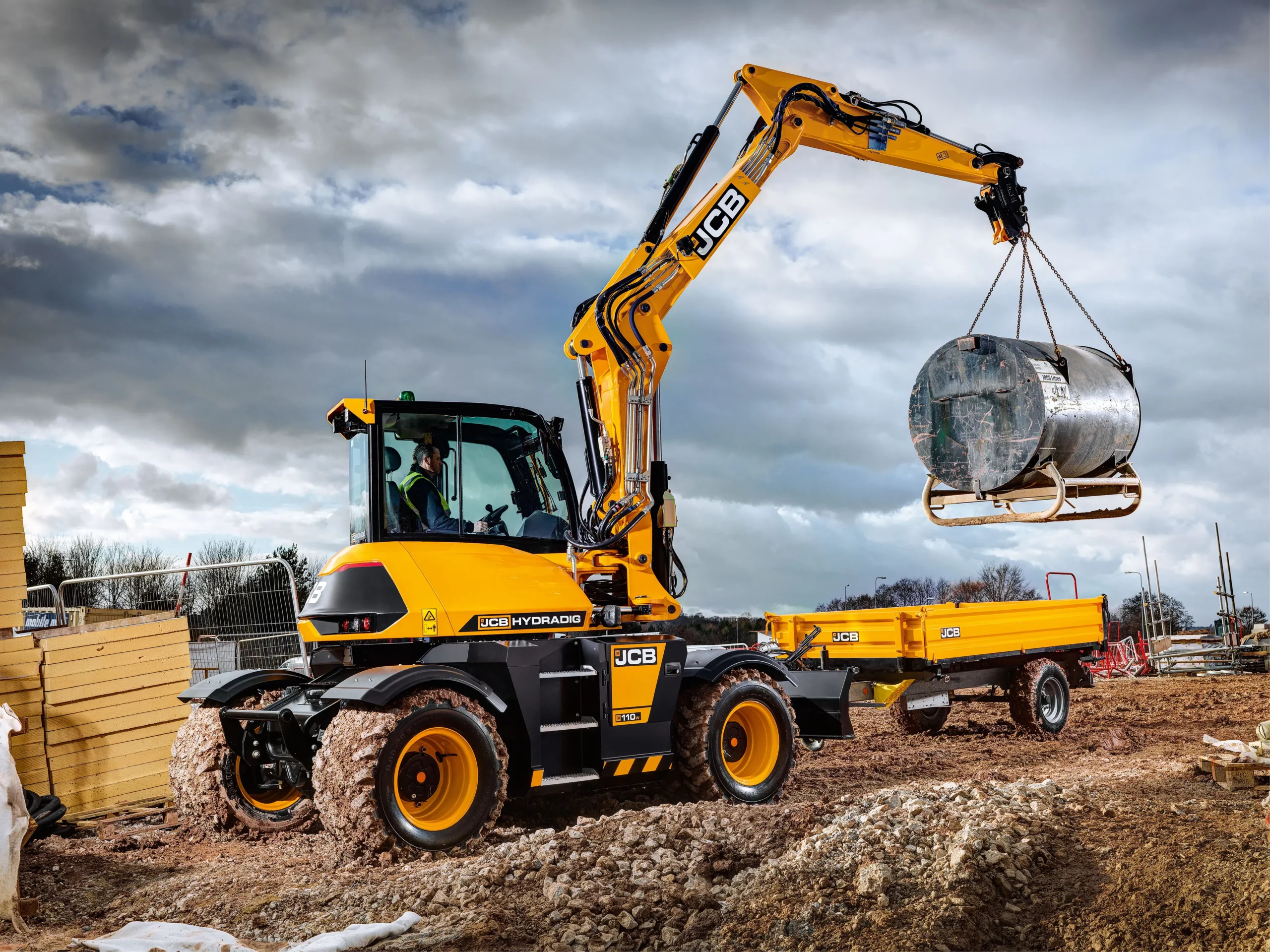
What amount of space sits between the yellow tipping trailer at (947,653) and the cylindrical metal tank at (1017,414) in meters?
2.36

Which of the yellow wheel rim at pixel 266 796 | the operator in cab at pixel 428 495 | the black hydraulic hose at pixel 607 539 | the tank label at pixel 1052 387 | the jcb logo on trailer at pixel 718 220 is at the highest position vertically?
the jcb logo on trailer at pixel 718 220

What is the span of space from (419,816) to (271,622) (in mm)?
6910

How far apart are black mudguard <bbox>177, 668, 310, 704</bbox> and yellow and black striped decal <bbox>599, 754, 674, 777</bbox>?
251cm

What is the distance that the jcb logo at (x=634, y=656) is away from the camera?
26.2 ft

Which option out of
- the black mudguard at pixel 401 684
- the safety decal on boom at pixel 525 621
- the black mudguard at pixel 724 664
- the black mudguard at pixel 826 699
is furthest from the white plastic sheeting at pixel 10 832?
the black mudguard at pixel 826 699

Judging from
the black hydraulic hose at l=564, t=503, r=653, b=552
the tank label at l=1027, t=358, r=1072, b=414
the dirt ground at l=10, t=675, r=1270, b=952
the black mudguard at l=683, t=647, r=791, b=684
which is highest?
the tank label at l=1027, t=358, r=1072, b=414

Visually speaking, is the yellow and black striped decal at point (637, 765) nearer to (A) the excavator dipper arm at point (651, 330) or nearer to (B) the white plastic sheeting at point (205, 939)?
(A) the excavator dipper arm at point (651, 330)

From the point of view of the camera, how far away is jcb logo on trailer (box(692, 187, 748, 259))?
9.19 metres

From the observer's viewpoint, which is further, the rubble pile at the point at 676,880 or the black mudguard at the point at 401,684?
the black mudguard at the point at 401,684

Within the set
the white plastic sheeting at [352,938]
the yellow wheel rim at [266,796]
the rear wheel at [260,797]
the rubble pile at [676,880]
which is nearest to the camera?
the white plastic sheeting at [352,938]

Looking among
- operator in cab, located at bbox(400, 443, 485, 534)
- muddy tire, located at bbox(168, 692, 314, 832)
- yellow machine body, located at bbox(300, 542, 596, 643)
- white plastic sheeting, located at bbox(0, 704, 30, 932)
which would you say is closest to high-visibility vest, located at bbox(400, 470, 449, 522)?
operator in cab, located at bbox(400, 443, 485, 534)

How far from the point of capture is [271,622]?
13.1 metres

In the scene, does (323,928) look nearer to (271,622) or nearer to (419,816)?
(419,816)

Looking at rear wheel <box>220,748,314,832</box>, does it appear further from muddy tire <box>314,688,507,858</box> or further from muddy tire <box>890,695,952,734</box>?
muddy tire <box>890,695,952,734</box>
